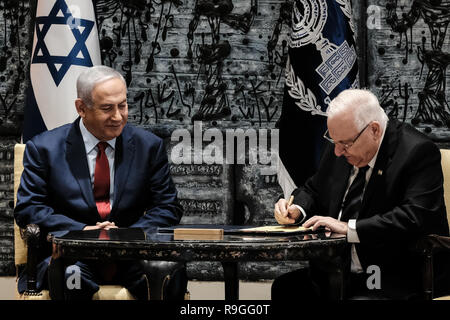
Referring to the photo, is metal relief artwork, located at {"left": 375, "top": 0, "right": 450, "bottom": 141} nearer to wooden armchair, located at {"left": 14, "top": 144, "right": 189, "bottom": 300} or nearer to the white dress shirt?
the white dress shirt

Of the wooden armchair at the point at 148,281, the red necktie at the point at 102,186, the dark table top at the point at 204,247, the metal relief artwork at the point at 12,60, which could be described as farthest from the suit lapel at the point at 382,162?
the metal relief artwork at the point at 12,60

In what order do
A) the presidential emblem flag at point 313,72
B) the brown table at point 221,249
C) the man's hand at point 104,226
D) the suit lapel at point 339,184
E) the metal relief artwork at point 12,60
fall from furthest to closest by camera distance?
the metal relief artwork at point 12,60
the presidential emblem flag at point 313,72
the suit lapel at point 339,184
the man's hand at point 104,226
the brown table at point 221,249

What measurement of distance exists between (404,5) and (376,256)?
9.20 ft

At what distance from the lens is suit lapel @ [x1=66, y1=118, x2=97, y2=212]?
3297 millimetres

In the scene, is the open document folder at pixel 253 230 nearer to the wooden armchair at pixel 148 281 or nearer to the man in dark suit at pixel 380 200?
the man in dark suit at pixel 380 200

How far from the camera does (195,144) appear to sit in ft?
17.6

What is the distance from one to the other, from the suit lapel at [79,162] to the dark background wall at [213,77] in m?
2.01

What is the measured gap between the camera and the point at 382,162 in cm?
311

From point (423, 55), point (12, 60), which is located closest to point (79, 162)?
point (12, 60)

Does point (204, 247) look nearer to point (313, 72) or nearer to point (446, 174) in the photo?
point (446, 174)

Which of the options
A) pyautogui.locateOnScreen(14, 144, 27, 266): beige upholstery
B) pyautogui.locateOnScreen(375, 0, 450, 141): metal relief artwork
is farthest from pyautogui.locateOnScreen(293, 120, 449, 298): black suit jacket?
pyautogui.locateOnScreen(375, 0, 450, 141): metal relief artwork

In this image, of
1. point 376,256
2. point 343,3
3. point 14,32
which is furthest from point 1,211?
point 376,256

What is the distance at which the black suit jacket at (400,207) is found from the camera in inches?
115

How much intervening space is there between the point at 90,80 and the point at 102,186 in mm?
516
